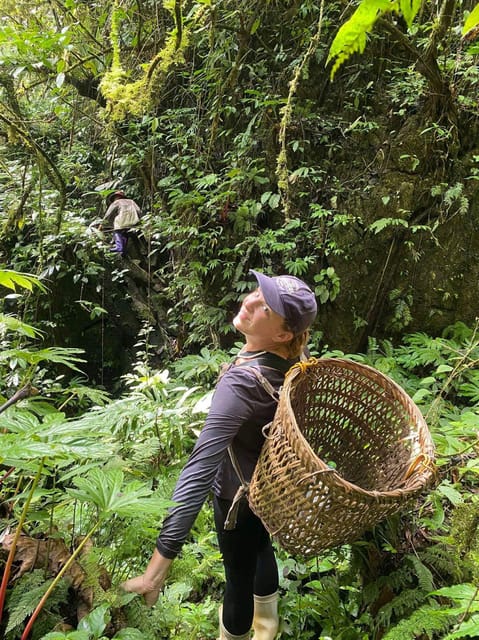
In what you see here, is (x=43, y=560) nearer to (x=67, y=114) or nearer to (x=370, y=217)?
(x=370, y=217)

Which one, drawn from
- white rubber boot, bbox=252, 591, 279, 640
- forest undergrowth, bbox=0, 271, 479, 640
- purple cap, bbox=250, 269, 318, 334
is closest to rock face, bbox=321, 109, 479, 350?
forest undergrowth, bbox=0, 271, 479, 640

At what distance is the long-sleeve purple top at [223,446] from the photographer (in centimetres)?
136

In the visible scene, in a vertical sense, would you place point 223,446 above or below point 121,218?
above

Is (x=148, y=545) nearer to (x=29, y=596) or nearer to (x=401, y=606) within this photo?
(x=29, y=596)

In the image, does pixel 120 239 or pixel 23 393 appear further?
pixel 120 239

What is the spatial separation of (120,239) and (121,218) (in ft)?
0.96

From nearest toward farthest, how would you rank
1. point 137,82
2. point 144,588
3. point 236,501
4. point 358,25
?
point 358,25, point 144,588, point 236,501, point 137,82

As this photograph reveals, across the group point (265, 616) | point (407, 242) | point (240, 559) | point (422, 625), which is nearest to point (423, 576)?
point (422, 625)

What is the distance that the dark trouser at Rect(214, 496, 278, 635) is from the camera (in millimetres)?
1723

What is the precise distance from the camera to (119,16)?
146 inches

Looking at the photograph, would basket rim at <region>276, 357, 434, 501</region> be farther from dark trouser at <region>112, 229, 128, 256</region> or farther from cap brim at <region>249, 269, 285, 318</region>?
dark trouser at <region>112, 229, 128, 256</region>

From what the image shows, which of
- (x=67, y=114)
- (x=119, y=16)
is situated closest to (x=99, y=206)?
(x=67, y=114)

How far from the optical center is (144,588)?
1268mm

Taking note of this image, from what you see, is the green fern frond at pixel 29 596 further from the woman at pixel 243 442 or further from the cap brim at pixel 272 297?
the cap brim at pixel 272 297
